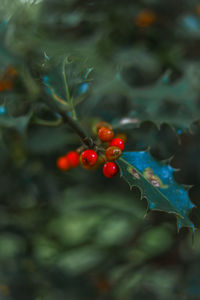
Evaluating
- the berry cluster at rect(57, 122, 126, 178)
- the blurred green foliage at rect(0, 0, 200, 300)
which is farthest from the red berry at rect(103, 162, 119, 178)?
the blurred green foliage at rect(0, 0, 200, 300)

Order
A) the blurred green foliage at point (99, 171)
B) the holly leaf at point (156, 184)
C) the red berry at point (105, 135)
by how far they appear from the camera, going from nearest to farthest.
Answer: the holly leaf at point (156, 184) < the red berry at point (105, 135) < the blurred green foliage at point (99, 171)

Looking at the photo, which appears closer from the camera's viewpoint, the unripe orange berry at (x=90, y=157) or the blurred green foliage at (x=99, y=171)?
the unripe orange berry at (x=90, y=157)

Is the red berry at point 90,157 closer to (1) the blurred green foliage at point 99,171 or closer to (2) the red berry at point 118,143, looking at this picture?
(2) the red berry at point 118,143

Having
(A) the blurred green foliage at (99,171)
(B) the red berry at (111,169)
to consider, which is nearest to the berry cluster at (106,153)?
(B) the red berry at (111,169)

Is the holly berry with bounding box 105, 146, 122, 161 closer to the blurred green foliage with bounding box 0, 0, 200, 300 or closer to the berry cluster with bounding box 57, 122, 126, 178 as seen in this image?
the berry cluster with bounding box 57, 122, 126, 178

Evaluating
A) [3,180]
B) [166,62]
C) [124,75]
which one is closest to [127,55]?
[124,75]

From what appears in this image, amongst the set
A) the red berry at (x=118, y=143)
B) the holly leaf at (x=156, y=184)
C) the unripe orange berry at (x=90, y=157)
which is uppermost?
the unripe orange berry at (x=90, y=157)

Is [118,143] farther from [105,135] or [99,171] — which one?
[99,171]
